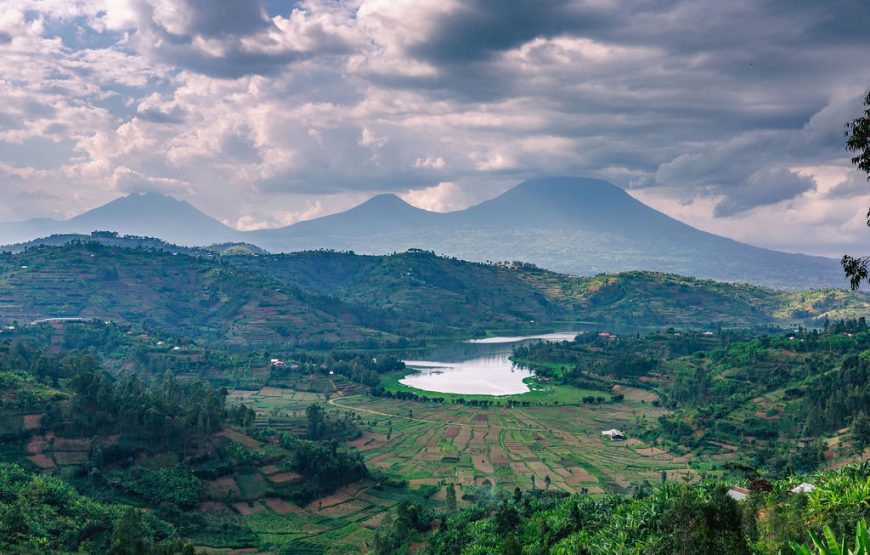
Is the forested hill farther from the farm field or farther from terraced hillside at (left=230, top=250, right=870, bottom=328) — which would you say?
the farm field

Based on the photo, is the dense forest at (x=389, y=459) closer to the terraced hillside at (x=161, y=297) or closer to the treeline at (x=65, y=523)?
the treeline at (x=65, y=523)

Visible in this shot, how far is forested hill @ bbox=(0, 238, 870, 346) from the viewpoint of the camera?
127 metres

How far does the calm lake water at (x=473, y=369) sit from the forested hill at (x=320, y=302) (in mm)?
13642

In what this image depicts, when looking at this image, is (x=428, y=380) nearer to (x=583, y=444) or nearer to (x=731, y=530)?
(x=583, y=444)

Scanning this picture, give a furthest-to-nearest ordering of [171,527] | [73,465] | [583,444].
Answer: [583,444], [73,465], [171,527]

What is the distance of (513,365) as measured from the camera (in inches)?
4560

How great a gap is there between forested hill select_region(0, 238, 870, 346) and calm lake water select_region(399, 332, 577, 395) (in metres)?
13.6

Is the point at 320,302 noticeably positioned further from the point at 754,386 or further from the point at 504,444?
the point at 754,386

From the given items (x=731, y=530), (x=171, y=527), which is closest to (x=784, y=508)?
(x=731, y=530)

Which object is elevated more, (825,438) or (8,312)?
(8,312)

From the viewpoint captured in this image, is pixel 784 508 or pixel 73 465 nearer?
pixel 784 508

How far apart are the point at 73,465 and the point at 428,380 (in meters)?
62.1

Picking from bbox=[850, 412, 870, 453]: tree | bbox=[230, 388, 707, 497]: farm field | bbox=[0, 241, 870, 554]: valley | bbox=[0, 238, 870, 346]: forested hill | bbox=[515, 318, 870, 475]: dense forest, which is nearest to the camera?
bbox=[0, 241, 870, 554]: valley

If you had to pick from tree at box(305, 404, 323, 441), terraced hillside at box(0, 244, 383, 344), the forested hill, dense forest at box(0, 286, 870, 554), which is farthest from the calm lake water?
tree at box(305, 404, 323, 441)
